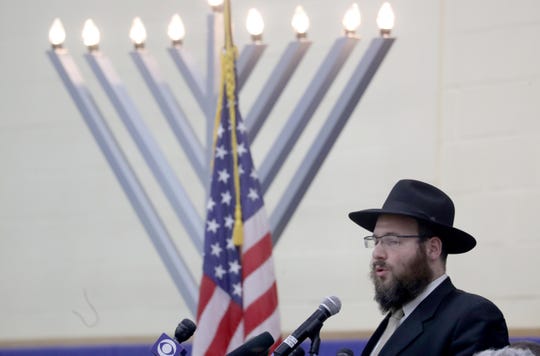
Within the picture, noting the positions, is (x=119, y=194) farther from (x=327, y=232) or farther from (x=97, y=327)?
(x=327, y=232)

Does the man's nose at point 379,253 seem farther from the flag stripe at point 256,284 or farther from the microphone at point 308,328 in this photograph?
the flag stripe at point 256,284

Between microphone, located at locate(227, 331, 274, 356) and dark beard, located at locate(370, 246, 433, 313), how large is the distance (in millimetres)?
391

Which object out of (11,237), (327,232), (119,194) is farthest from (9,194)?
(327,232)

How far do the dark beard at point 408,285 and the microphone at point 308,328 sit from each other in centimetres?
25

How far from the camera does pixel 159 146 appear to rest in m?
4.57

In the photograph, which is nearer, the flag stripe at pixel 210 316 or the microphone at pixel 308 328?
the microphone at pixel 308 328

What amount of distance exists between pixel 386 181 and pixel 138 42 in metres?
1.11

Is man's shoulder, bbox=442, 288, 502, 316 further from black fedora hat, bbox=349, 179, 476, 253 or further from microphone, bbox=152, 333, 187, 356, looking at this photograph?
microphone, bbox=152, 333, 187, 356

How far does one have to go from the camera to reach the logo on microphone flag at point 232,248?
377cm

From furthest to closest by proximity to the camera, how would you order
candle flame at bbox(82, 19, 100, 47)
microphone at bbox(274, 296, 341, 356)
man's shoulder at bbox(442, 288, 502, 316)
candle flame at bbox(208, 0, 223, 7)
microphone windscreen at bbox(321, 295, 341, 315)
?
1. candle flame at bbox(82, 19, 100, 47)
2. candle flame at bbox(208, 0, 223, 7)
3. man's shoulder at bbox(442, 288, 502, 316)
4. microphone windscreen at bbox(321, 295, 341, 315)
5. microphone at bbox(274, 296, 341, 356)

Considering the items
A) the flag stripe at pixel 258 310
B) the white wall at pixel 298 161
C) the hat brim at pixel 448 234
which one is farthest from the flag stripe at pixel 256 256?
the hat brim at pixel 448 234

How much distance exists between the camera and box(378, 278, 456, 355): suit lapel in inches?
85.7

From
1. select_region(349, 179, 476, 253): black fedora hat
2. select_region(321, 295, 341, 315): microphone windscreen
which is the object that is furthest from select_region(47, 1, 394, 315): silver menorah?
select_region(321, 295, 341, 315): microphone windscreen

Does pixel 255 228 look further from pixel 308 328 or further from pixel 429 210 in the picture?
pixel 308 328
